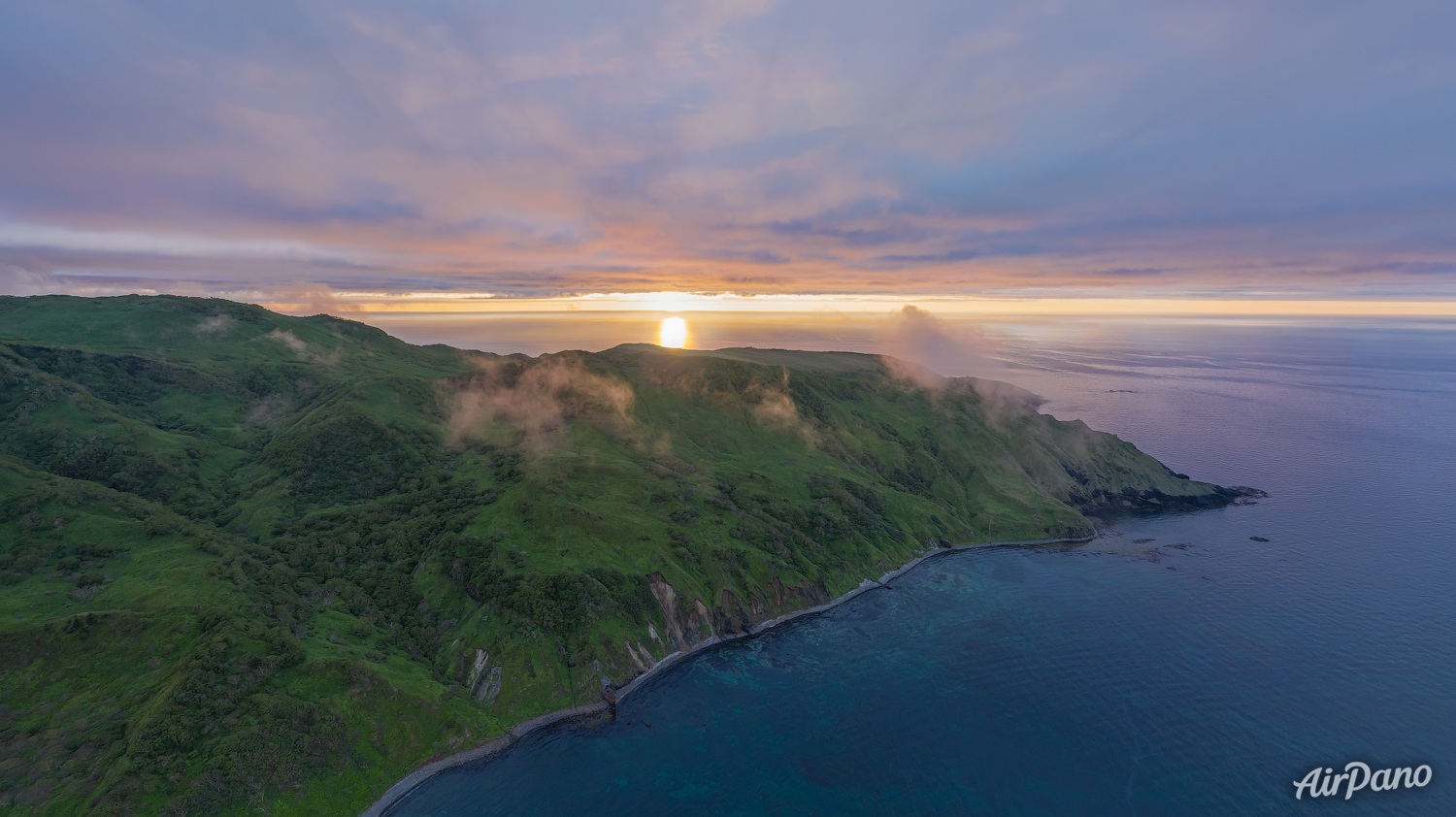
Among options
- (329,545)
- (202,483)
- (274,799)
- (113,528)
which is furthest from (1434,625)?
(202,483)

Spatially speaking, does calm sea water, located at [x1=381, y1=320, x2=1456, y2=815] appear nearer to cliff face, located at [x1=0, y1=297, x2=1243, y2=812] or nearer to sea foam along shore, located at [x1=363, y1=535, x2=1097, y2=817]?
sea foam along shore, located at [x1=363, y1=535, x2=1097, y2=817]

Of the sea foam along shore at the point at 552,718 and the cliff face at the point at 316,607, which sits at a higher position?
the cliff face at the point at 316,607

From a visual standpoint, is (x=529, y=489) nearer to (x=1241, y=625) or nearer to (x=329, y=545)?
(x=329, y=545)

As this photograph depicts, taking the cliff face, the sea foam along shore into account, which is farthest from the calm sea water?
the cliff face

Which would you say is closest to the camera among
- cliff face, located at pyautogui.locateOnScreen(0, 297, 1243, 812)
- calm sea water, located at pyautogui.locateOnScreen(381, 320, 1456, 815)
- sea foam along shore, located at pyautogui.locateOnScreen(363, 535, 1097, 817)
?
cliff face, located at pyautogui.locateOnScreen(0, 297, 1243, 812)

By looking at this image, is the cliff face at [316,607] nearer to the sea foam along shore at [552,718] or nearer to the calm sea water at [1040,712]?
the sea foam along shore at [552,718]

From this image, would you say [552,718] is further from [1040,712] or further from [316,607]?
[1040,712]

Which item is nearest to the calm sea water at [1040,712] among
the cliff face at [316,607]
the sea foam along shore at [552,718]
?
the sea foam along shore at [552,718]

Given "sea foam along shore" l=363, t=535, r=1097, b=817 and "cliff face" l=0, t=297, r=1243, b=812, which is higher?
"cliff face" l=0, t=297, r=1243, b=812

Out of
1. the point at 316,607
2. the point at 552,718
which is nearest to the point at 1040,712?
the point at 552,718

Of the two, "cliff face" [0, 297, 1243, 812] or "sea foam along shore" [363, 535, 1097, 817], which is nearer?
"cliff face" [0, 297, 1243, 812]

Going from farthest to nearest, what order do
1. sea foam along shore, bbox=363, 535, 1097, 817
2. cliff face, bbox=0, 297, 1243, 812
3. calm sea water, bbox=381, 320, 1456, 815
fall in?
sea foam along shore, bbox=363, 535, 1097, 817, calm sea water, bbox=381, 320, 1456, 815, cliff face, bbox=0, 297, 1243, 812
